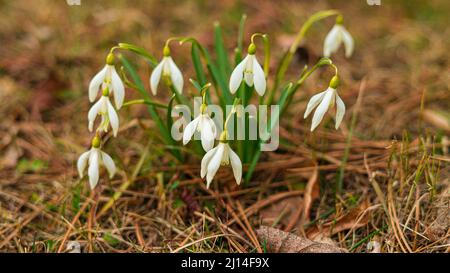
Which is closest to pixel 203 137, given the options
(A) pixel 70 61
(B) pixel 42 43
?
(A) pixel 70 61

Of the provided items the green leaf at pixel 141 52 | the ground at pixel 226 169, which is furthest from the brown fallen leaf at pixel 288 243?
the green leaf at pixel 141 52

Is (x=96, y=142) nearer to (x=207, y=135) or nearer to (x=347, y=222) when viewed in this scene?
(x=207, y=135)

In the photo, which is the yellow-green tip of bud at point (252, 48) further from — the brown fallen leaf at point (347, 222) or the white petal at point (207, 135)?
the brown fallen leaf at point (347, 222)

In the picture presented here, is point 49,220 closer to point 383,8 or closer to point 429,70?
point 429,70

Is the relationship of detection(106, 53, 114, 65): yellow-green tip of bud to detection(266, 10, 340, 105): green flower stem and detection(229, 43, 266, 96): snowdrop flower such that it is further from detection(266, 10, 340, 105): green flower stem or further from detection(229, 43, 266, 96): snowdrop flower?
detection(266, 10, 340, 105): green flower stem

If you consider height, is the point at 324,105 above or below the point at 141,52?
below

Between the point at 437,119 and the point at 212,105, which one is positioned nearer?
the point at 212,105

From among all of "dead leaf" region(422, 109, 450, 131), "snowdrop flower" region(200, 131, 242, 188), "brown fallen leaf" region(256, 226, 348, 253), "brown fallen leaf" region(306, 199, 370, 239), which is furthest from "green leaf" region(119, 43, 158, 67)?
"dead leaf" region(422, 109, 450, 131)

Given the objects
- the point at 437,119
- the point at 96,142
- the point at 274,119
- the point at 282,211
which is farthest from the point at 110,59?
the point at 437,119
